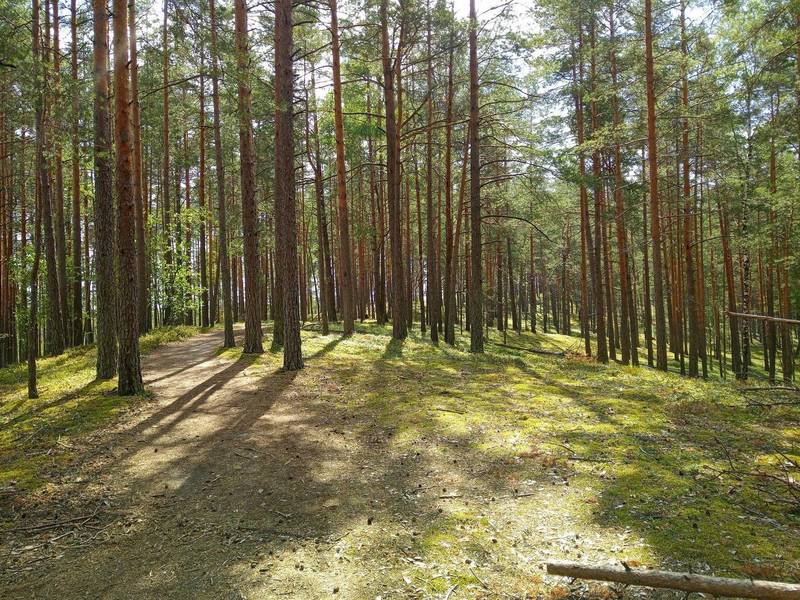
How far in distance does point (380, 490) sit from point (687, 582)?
3314 millimetres

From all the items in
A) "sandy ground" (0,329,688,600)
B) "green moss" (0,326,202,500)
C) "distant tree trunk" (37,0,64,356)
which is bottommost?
"sandy ground" (0,329,688,600)

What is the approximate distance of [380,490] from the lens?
5.35m

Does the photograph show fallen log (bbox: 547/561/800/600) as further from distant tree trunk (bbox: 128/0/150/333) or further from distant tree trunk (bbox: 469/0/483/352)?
distant tree trunk (bbox: 128/0/150/333)

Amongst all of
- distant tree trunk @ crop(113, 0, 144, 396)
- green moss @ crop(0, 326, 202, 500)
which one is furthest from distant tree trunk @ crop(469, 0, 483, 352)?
green moss @ crop(0, 326, 202, 500)

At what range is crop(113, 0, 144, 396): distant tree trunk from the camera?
28.1ft

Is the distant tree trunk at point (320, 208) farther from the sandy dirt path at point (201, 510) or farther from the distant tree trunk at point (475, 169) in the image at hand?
the sandy dirt path at point (201, 510)

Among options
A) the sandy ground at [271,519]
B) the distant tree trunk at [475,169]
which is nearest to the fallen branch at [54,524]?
the sandy ground at [271,519]

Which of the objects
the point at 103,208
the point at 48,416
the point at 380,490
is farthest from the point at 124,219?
the point at 380,490

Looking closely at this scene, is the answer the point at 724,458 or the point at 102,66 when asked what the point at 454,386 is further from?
the point at 102,66

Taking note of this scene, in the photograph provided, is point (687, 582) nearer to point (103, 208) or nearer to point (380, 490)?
point (380, 490)

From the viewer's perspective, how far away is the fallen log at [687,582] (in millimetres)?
2449

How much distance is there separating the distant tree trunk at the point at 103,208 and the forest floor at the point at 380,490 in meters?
0.95

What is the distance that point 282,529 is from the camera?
4488 millimetres

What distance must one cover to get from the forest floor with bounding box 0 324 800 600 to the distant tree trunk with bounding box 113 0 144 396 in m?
0.76
